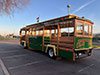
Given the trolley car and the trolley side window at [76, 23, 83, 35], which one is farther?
the trolley side window at [76, 23, 83, 35]

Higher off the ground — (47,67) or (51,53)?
(51,53)

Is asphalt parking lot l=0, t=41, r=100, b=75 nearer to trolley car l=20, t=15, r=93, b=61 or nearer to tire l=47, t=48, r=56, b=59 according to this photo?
trolley car l=20, t=15, r=93, b=61

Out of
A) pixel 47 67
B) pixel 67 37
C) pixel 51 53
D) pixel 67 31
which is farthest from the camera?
pixel 51 53

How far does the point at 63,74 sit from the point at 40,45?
21.9ft

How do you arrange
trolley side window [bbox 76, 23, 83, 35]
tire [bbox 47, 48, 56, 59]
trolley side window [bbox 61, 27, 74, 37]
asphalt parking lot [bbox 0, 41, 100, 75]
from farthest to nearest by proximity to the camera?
tire [bbox 47, 48, 56, 59] → trolley side window [bbox 61, 27, 74, 37] → trolley side window [bbox 76, 23, 83, 35] → asphalt parking lot [bbox 0, 41, 100, 75]

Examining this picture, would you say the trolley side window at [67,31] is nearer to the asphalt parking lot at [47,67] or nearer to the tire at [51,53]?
the tire at [51,53]

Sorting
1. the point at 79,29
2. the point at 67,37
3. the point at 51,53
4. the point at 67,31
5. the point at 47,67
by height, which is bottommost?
the point at 47,67

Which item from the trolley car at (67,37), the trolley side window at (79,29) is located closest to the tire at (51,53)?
the trolley car at (67,37)

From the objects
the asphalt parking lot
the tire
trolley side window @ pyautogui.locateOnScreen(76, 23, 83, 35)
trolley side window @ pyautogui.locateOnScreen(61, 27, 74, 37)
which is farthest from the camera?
the tire

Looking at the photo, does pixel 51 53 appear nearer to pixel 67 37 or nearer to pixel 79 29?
pixel 67 37

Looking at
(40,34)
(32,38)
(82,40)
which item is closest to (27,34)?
(32,38)

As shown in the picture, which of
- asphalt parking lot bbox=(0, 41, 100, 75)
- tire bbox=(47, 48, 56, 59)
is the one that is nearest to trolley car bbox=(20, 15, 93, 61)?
tire bbox=(47, 48, 56, 59)

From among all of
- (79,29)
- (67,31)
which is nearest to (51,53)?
(67,31)

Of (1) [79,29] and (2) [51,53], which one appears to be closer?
(1) [79,29]
